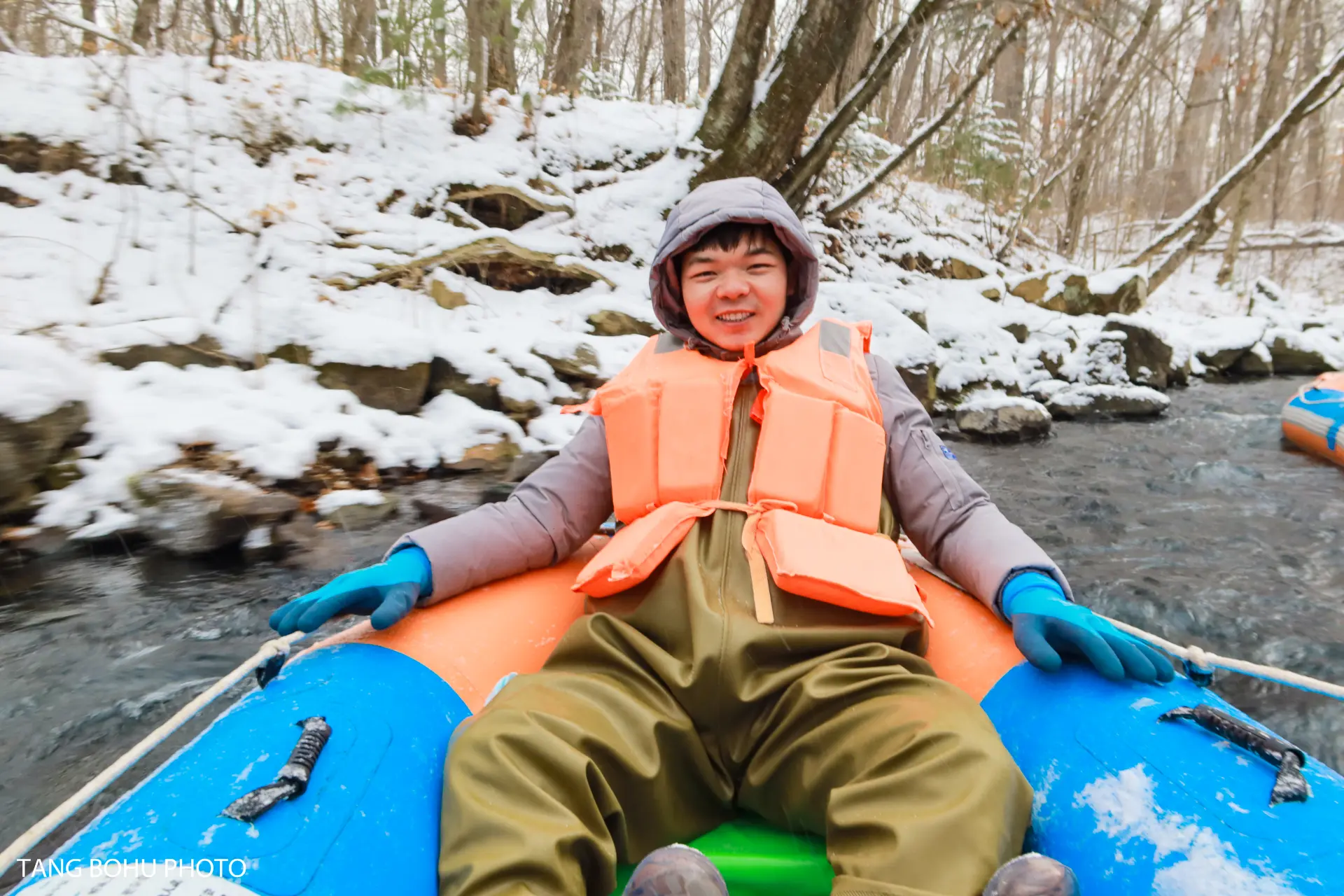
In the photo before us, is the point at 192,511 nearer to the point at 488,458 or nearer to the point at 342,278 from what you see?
the point at 488,458

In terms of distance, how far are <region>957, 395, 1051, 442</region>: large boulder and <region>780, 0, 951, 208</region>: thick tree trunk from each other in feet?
8.10

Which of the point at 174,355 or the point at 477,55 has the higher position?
the point at 477,55

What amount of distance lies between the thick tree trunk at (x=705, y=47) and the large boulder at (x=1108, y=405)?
633 cm

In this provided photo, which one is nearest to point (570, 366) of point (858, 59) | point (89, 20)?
point (89, 20)

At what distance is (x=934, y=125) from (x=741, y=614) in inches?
277

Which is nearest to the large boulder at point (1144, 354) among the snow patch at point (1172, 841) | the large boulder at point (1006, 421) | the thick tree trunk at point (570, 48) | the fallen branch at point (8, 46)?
the large boulder at point (1006, 421)

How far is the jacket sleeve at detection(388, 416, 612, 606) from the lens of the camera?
166 cm

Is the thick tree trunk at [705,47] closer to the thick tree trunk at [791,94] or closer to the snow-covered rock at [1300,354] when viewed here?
the thick tree trunk at [791,94]

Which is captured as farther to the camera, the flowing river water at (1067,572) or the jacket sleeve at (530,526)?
the flowing river water at (1067,572)

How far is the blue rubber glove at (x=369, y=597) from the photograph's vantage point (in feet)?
4.77

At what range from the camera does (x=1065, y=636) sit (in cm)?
137

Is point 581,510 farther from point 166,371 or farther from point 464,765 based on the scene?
point 166,371

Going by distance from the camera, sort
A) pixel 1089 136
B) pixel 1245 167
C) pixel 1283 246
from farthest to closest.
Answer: pixel 1283 246 < pixel 1089 136 < pixel 1245 167

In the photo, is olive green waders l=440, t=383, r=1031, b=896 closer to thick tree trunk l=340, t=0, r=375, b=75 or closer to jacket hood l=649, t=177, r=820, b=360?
jacket hood l=649, t=177, r=820, b=360
